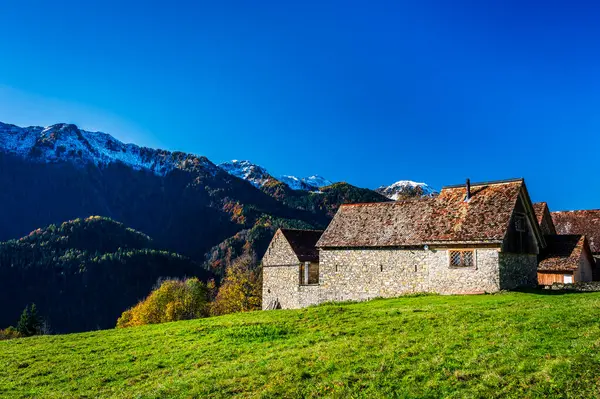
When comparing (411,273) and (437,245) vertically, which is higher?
(437,245)

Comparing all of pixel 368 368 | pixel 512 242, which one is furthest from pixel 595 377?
pixel 512 242

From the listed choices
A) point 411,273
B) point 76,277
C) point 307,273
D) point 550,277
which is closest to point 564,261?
point 550,277

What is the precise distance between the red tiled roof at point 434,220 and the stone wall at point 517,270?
203 centimetres

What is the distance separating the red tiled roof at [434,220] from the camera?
108 feet

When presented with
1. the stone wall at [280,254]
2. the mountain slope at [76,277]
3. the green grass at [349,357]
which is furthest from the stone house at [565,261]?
the mountain slope at [76,277]

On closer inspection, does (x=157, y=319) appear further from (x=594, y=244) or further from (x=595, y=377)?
(x=595, y=377)

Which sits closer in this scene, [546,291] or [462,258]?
[546,291]

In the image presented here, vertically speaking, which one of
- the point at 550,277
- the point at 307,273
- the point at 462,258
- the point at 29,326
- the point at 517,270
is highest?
the point at 462,258

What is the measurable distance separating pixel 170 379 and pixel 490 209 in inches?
1024

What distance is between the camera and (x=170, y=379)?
15.7m

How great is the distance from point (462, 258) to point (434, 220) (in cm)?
420

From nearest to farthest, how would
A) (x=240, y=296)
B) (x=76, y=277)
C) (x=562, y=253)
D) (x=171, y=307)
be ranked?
1. (x=562, y=253)
2. (x=240, y=296)
3. (x=171, y=307)
4. (x=76, y=277)

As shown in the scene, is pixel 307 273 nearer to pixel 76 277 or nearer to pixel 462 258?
pixel 462 258

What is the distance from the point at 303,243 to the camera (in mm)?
49938
